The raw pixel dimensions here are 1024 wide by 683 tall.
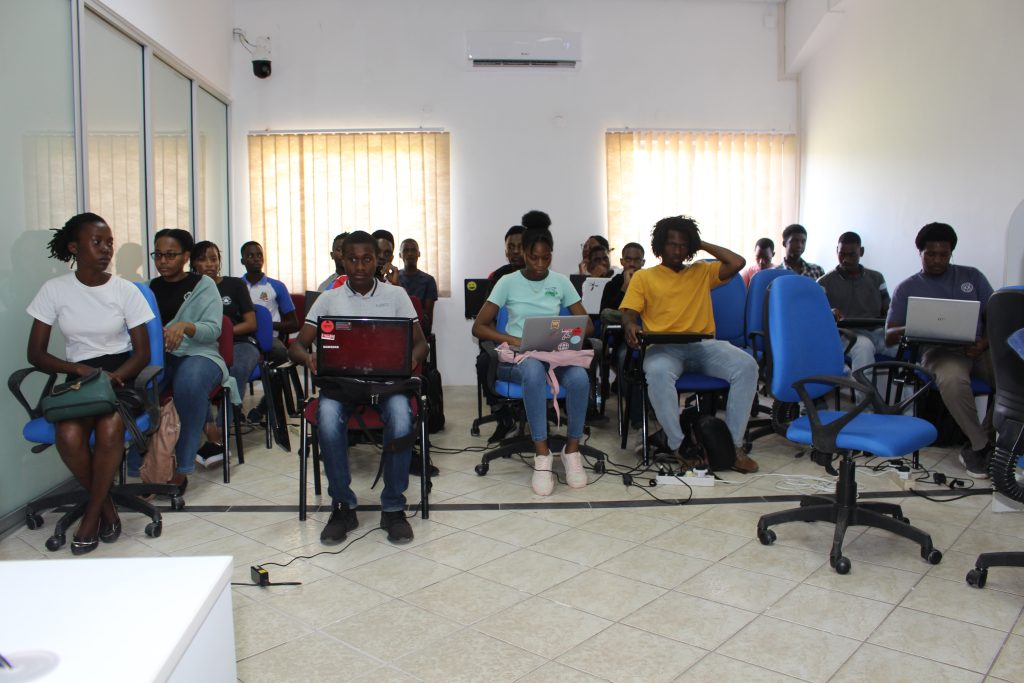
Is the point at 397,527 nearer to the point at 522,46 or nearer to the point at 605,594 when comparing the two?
the point at 605,594

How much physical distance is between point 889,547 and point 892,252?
342 centimetres

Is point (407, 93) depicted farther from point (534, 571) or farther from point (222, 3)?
point (534, 571)

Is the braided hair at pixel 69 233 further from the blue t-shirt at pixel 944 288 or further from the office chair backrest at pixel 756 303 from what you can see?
the blue t-shirt at pixel 944 288

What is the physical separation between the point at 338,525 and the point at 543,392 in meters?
1.18

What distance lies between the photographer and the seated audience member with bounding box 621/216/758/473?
3.79 m

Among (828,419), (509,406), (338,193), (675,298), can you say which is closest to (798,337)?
(828,419)

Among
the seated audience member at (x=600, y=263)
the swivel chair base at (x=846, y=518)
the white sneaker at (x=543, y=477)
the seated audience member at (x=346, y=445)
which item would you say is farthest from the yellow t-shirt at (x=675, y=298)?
the seated audience member at (x=600, y=263)

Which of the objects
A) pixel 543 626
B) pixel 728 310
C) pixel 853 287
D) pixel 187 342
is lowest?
pixel 543 626

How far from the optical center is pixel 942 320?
156 inches

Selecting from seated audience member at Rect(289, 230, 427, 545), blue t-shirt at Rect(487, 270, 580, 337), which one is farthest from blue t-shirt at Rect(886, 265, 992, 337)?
seated audience member at Rect(289, 230, 427, 545)

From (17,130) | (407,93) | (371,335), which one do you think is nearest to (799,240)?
(407,93)

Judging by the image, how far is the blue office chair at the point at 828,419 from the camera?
2592 mm

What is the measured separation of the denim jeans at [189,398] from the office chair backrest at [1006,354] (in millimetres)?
3252

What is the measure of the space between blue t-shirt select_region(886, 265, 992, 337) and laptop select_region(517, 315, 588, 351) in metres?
1.97
